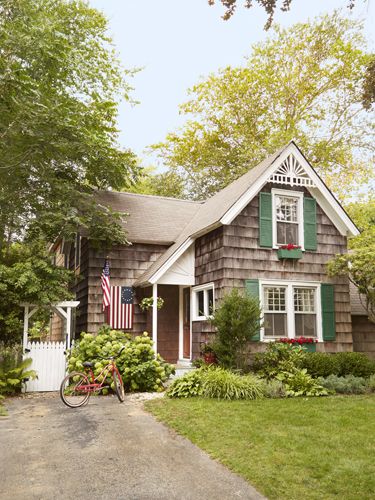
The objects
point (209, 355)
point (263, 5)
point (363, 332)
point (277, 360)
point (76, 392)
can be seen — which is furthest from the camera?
point (363, 332)

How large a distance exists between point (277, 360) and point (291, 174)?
5.78 meters

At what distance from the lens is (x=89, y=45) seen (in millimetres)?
19297

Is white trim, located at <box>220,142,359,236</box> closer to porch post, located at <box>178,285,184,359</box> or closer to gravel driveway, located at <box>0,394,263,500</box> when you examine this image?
porch post, located at <box>178,285,184,359</box>

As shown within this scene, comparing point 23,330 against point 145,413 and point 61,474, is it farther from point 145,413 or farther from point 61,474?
point 61,474

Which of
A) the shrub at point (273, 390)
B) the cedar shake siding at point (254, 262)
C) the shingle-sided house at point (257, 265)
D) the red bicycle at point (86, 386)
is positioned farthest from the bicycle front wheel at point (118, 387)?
the cedar shake siding at point (254, 262)

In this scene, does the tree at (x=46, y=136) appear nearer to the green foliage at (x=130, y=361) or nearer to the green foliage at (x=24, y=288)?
the green foliage at (x=24, y=288)

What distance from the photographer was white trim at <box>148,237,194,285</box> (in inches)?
515

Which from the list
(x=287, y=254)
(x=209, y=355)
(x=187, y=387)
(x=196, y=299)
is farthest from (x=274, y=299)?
(x=187, y=387)

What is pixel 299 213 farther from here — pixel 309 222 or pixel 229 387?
pixel 229 387

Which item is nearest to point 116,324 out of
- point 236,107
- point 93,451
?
point 93,451

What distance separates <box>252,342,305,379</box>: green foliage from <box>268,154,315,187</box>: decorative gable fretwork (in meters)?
5.05

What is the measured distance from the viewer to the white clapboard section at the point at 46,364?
37.3 feet

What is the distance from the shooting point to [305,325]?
1349 centimetres

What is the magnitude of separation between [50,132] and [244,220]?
6304 mm
